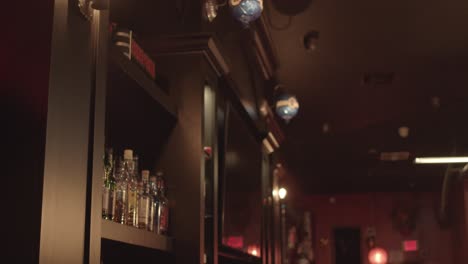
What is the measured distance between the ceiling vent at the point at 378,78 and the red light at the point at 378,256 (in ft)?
19.5

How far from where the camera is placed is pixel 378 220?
1223cm

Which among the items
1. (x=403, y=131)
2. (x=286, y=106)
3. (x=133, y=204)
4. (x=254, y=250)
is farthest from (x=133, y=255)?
(x=403, y=131)

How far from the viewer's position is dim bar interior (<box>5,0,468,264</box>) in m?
1.62

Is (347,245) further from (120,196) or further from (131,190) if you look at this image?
(120,196)

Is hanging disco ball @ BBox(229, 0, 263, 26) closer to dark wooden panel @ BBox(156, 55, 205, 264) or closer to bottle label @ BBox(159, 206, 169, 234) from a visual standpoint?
dark wooden panel @ BBox(156, 55, 205, 264)

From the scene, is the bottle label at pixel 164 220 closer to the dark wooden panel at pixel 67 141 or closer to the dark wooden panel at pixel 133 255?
the dark wooden panel at pixel 133 255

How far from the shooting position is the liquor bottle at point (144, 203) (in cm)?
271

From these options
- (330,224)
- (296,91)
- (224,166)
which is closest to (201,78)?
(224,166)

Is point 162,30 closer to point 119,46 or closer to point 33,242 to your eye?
point 119,46

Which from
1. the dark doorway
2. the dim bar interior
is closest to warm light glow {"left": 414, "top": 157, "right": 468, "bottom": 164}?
the dim bar interior

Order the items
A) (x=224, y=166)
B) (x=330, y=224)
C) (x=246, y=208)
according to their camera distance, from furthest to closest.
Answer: (x=330, y=224) < (x=246, y=208) < (x=224, y=166)

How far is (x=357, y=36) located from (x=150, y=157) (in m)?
2.97

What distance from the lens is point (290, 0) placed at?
488 cm

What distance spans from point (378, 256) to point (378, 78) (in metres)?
6.14
